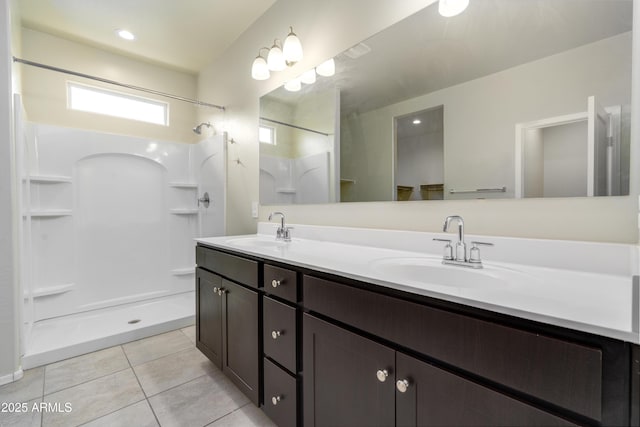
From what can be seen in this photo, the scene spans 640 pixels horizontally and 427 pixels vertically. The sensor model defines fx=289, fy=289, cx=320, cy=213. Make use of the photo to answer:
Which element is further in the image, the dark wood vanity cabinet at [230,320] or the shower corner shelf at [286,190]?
the shower corner shelf at [286,190]

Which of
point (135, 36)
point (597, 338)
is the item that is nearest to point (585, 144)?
point (597, 338)

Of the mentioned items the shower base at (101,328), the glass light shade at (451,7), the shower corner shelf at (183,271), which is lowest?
the shower base at (101,328)

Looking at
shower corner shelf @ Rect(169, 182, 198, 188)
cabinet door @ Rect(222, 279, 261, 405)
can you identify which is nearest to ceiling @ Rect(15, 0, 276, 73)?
shower corner shelf @ Rect(169, 182, 198, 188)

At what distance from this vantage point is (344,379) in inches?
36.6

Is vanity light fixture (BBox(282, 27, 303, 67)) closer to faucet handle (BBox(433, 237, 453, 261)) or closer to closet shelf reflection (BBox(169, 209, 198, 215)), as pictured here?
faucet handle (BBox(433, 237, 453, 261))

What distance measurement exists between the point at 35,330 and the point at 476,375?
124 inches

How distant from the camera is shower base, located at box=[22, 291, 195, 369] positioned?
1.96m

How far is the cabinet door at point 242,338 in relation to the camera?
4.36 ft

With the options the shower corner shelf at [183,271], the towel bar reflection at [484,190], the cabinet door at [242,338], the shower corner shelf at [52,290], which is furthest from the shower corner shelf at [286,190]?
the shower corner shelf at [52,290]

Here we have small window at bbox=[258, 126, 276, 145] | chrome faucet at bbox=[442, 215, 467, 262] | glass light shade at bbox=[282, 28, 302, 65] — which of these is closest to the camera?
chrome faucet at bbox=[442, 215, 467, 262]

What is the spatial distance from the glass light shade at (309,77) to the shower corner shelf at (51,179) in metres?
2.30

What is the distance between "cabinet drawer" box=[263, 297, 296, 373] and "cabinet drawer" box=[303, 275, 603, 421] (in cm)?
34

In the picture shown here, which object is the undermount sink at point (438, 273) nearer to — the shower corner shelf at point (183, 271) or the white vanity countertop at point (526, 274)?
the white vanity countertop at point (526, 274)

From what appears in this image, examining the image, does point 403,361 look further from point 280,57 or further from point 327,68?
point 280,57
